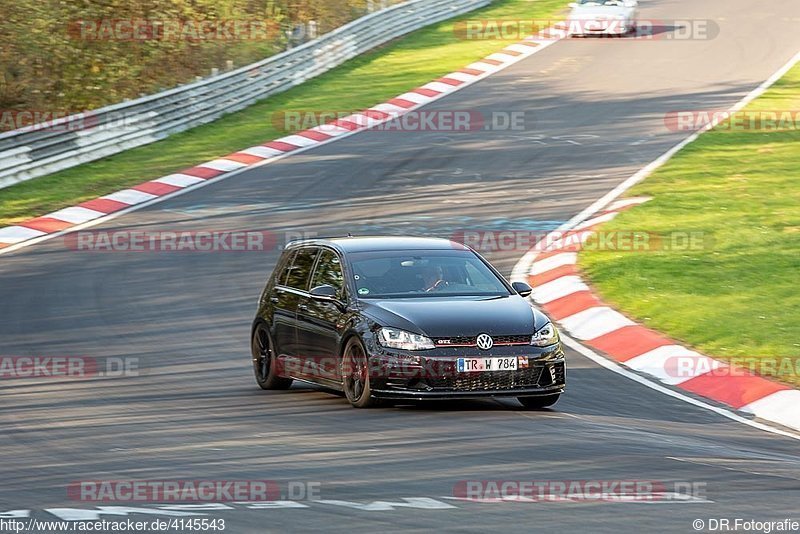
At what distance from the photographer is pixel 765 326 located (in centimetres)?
1582

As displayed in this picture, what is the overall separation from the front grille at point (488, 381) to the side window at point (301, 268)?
2448 millimetres

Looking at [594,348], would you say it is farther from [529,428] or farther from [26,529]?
[26,529]

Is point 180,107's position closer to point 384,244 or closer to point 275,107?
point 275,107

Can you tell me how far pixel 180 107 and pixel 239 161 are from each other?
Result: 3.91m

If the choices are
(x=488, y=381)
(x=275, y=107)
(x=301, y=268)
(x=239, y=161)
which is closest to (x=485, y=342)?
(x=488, y=381)

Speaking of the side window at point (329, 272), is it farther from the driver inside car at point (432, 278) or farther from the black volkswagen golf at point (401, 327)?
the driver inside car at point (432, 278)

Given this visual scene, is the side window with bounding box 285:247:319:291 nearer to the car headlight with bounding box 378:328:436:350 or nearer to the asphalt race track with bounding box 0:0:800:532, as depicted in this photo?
the asphalt race track with bounding box 0:0:800:532

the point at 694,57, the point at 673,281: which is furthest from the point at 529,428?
the point at 694,57

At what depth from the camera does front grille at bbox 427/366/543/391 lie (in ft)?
39.0

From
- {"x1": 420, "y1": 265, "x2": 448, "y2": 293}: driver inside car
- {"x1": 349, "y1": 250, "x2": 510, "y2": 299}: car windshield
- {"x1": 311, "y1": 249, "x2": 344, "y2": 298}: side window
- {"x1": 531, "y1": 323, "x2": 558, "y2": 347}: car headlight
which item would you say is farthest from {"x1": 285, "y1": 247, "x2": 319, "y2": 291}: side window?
{"x1": 531, "y1": 323, "x2": 558, "y2": 347}: car headlight

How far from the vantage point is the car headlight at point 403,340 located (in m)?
11.9

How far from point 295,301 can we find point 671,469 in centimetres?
526

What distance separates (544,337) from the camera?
12.2m

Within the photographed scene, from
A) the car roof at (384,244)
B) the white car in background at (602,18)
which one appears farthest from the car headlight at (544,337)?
the white car in background at (602,18)
